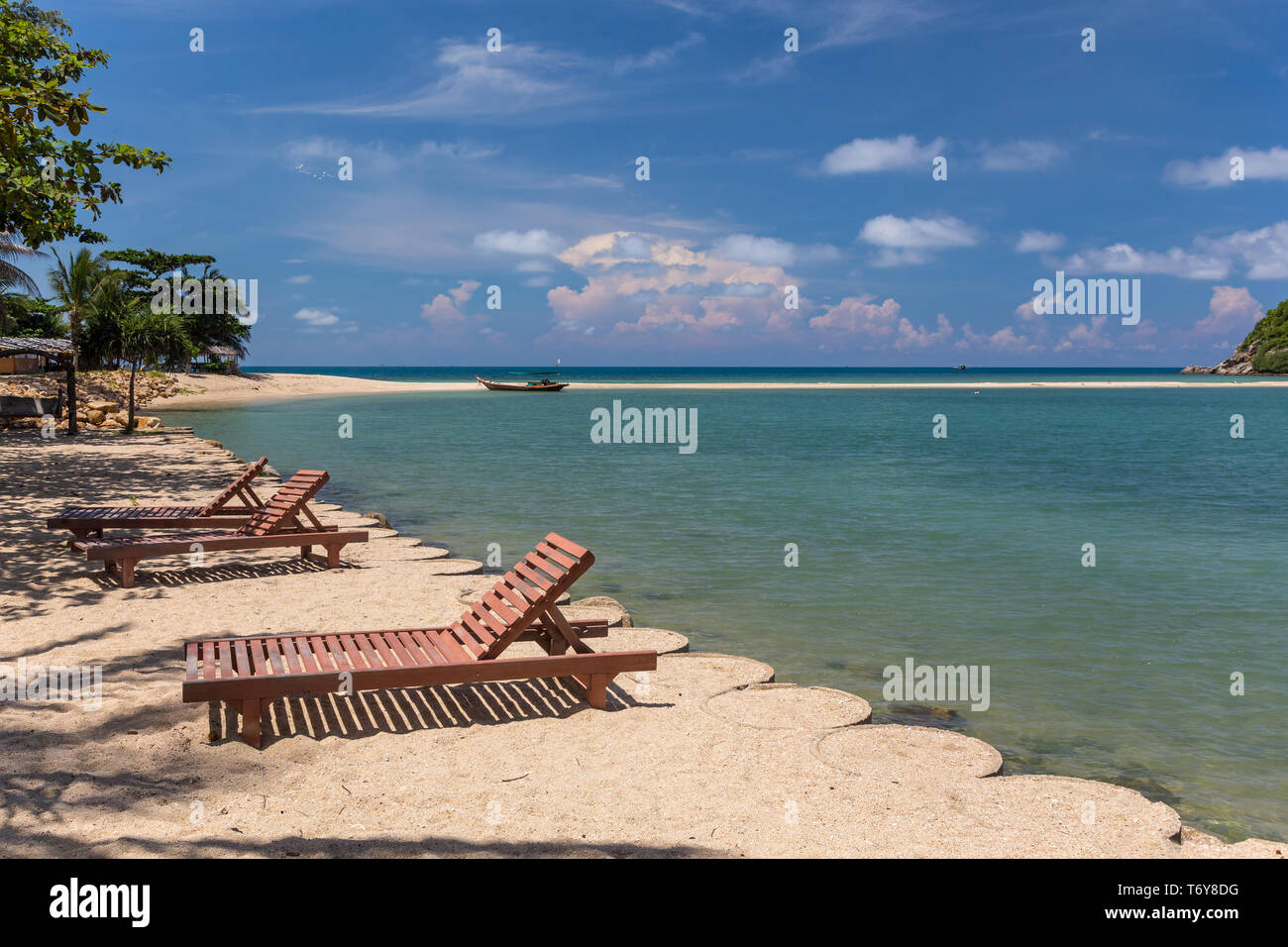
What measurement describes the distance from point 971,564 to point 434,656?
336 inches

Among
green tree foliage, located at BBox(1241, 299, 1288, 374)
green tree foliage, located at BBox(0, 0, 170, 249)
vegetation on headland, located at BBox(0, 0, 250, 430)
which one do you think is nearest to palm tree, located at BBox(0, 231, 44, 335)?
vegetation on headland, located at BBox(0, 0, 250, 430)

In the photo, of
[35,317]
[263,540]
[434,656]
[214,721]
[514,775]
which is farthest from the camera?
[35,317]

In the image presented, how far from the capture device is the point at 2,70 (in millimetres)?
11789

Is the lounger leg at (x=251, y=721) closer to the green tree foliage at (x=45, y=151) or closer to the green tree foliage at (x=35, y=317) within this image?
the green tree foliage at (x=45, y=151)

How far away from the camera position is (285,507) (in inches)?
404

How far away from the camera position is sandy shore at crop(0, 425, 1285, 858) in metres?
4.29

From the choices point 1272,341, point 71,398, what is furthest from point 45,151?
point 1272,341

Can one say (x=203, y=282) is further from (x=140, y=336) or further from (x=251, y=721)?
(x=251, y=721)

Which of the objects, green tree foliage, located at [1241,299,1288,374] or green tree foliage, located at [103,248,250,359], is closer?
→ green tree foliage, located at [103,248,250,359]

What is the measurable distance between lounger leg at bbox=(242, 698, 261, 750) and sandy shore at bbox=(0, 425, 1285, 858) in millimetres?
60

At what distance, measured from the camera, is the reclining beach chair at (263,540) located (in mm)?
9117

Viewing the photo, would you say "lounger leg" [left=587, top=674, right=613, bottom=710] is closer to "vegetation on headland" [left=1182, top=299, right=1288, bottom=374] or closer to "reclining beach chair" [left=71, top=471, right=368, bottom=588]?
"reclining beach chair" [left=71, top=471, right=368, bottom=588]

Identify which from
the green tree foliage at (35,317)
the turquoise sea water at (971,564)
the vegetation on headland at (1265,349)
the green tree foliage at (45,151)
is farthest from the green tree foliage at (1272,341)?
the green tree foliage at (45,151)

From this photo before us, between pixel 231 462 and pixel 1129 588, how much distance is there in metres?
19.1
